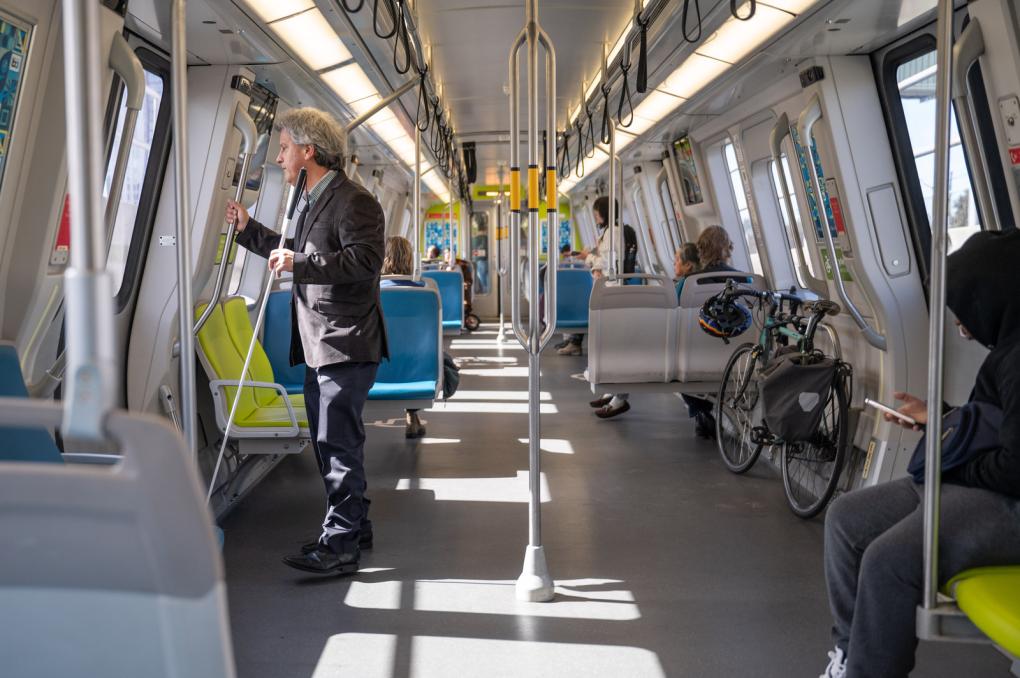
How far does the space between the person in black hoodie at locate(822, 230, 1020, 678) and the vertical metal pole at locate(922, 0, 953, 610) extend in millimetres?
201

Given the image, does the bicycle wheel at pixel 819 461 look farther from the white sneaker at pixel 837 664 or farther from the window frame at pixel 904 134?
the white sneaker at pixel 837 664

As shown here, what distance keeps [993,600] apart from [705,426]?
5.10m

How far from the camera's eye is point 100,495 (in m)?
1.15

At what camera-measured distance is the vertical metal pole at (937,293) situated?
2.15 m

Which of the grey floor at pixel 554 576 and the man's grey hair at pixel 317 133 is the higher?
the man's grey hair at pixel 317 133

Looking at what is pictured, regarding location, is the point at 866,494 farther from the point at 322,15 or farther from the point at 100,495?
the point at 322,15

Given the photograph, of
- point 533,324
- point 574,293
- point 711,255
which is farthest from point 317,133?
point 574,293

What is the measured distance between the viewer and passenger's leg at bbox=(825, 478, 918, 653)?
2.69 meters

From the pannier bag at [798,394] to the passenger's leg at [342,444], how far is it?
7.05 ft

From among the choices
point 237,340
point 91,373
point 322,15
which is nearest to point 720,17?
point 322,15

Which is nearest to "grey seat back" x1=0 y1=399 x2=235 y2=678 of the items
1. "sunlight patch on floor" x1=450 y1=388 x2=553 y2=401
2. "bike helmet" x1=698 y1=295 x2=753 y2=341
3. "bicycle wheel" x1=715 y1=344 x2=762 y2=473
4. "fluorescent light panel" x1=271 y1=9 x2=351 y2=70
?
"fluorescent light panel" x1=271 y1=9 x2=351 y2=70

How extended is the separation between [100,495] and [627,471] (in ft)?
16.6

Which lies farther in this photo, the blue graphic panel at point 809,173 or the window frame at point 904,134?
the blue graphic panel at point 809,173

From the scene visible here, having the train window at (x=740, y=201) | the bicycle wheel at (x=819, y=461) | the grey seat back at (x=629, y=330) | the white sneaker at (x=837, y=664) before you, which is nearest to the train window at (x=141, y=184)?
the grey seat back at (x=629, y=330)
